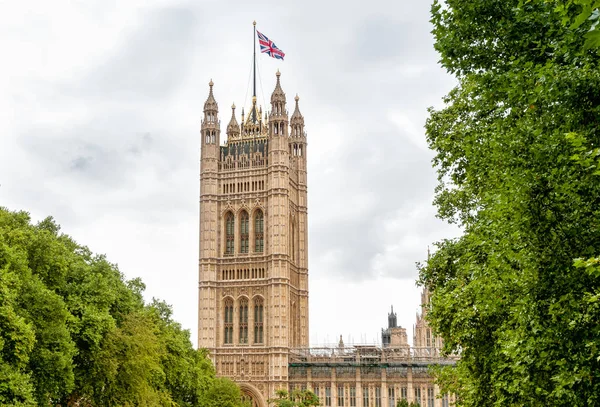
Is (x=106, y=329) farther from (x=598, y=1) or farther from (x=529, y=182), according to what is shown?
(x=598, y=1)

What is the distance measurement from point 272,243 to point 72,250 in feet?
201

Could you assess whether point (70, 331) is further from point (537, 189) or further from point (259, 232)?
point (259, 232)

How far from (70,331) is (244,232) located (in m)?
71.9

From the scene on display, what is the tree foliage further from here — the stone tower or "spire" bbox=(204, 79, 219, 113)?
"spire" bbox=(204, 79, 219, 113)

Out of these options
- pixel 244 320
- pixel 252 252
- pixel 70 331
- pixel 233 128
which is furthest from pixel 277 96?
pixel 70 331

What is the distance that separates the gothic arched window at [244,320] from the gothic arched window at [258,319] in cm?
131

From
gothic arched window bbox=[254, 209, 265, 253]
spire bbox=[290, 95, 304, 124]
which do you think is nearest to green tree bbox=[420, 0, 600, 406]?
gothic arched window bbox=[254, 209, 265, 253]

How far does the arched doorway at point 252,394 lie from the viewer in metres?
101

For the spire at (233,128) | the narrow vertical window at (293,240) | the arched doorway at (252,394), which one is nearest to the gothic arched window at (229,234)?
the narrow vertical window at (293,240)

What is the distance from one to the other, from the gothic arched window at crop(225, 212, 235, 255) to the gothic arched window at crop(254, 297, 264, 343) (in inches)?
325

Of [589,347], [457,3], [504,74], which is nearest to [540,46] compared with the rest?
[504,74]

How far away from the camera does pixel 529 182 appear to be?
18984 millimetres

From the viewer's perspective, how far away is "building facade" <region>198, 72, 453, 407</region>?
10219 centimetres

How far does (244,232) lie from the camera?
110000 millimetres
